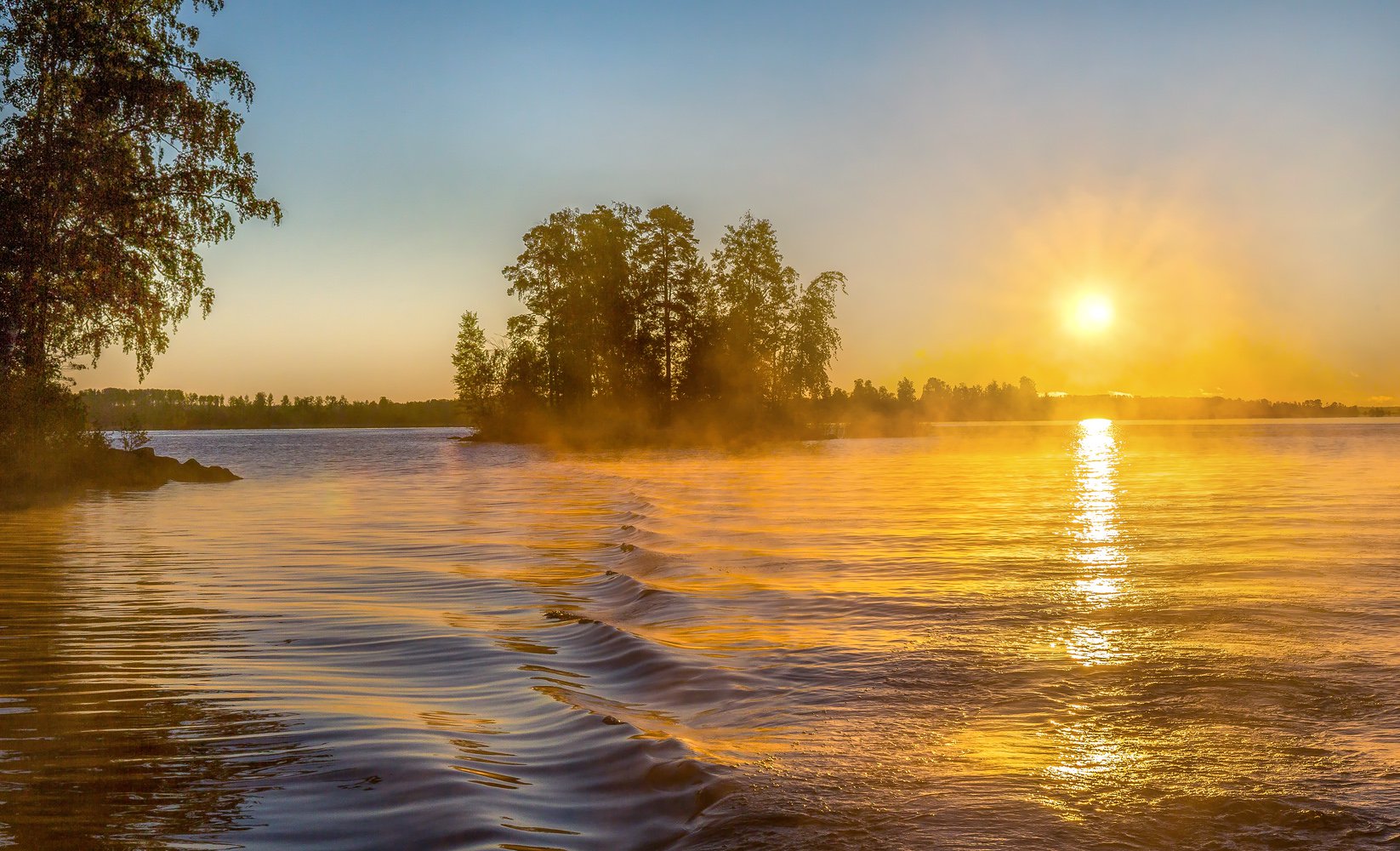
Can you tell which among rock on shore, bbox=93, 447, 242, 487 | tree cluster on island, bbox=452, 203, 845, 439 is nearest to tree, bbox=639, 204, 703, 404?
tree cluster on island, bbox=452, 203, 845, 439

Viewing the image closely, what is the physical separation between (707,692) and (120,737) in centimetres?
361

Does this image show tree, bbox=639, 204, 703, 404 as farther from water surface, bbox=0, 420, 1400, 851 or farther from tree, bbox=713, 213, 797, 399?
water surface, bbox=0, 420, 1400, 851

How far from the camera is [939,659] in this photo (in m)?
7.59

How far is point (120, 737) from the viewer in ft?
17.4

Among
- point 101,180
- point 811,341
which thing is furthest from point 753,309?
point 101,180

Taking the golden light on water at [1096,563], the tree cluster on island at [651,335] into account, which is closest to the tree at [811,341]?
the tree cluster on island at [651,335]

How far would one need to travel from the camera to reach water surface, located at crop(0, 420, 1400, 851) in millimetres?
4383

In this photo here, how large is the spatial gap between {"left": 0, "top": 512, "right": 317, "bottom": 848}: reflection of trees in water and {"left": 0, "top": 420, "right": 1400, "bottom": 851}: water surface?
0.9 inches

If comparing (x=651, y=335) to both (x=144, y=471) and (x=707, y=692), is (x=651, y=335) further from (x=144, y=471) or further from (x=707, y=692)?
(x=707, y=692)

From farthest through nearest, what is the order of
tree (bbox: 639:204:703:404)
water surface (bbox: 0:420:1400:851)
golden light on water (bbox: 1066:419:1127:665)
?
1. tree (bbox: 639:204:703:404)
2. golden light on water (bbox: 1066:419:1127:665)
3. water surface (bbox: 0:420:1400:851)

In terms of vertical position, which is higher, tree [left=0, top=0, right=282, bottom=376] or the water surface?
tree [left=0, top=0, right=282, bottom=376]

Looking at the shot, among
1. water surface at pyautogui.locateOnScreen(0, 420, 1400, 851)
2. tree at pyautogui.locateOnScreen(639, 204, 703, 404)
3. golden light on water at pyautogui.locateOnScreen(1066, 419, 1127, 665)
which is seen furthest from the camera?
tree at pyautogui.locateOnScreen(639, 204, 703, 404)

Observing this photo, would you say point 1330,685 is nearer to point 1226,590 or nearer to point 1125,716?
point 1125,716

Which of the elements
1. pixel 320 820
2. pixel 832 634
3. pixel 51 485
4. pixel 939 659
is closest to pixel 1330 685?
pixel 939 659
